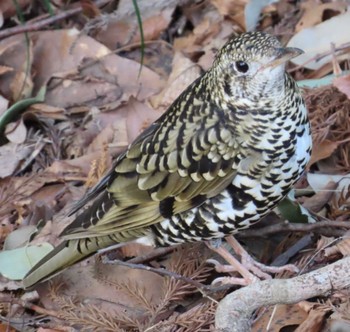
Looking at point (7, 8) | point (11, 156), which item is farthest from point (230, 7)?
point (11, 156)

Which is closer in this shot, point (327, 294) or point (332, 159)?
point (327, 294)

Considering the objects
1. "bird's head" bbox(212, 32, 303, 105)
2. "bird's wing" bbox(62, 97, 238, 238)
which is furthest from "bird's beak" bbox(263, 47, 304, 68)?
"bird's wing" bbox(62, 97, 238, 238)

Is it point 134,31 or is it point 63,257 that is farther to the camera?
point 134,31

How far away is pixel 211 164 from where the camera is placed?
2.74m

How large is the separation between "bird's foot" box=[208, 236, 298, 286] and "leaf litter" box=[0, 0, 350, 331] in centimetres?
5

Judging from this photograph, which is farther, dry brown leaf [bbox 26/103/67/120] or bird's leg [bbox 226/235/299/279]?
dry brown leaf [bbox 26/103/67/120]

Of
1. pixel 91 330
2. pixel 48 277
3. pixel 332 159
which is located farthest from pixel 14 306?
pixel 332 159

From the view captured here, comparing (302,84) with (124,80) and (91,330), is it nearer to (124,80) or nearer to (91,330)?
(124,80)

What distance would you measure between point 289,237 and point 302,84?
78cm

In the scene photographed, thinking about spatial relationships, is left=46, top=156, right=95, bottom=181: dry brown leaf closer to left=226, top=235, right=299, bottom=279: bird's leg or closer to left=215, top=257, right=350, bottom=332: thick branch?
left=226, top=235, right=299, bottom=279: bird's leg

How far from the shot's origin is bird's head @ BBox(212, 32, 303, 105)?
8.31 ft

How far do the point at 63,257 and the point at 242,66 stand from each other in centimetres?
89

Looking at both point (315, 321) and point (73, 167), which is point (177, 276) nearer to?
point (315, 321)

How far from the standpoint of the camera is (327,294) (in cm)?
255
